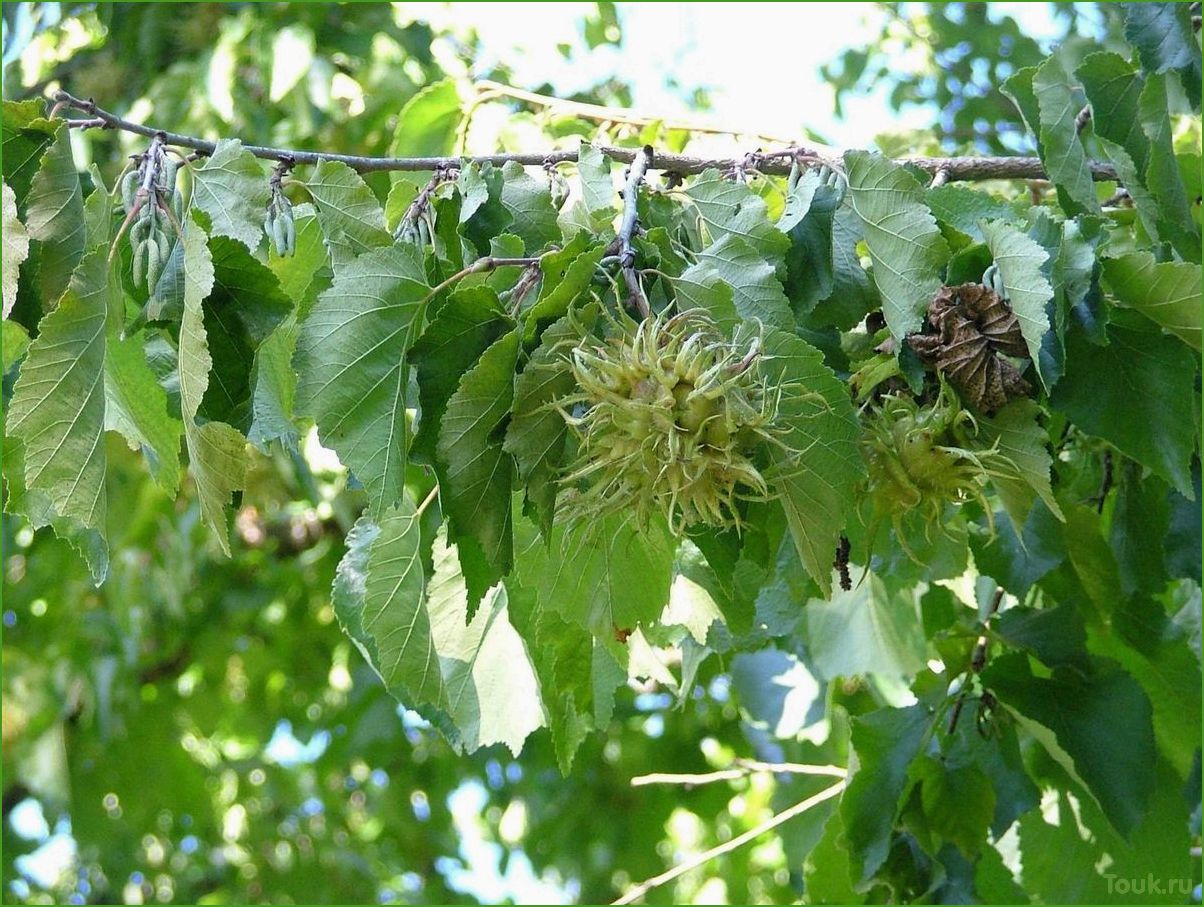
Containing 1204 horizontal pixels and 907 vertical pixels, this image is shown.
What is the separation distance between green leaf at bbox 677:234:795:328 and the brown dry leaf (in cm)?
17

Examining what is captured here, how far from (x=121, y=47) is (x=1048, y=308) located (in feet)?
14.5

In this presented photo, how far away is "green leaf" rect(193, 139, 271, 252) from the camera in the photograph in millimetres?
1622

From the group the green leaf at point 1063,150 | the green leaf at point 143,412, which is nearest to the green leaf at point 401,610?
the green leaf at point 143,412

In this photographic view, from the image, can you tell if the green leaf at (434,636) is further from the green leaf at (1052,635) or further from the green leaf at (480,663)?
the green leaf at (1052,635)

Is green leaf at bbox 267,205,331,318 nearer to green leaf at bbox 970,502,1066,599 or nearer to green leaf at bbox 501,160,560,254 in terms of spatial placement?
green leaf at bbox 501,160,560,254

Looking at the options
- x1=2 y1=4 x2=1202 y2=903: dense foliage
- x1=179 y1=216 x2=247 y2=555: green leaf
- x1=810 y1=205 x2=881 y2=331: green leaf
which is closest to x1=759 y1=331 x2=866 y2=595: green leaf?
x1=2 y1=4 x2=1202 y2=903: dense foliage

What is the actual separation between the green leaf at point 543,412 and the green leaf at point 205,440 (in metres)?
0.31

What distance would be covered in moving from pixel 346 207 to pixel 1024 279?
79 centimetres

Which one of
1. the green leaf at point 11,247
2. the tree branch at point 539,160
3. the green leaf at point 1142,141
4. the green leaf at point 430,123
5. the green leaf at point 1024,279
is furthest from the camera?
the green leaf at point 430,123

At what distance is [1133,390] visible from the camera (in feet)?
5.72

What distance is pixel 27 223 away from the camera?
1606 mm

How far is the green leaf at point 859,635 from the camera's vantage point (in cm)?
282

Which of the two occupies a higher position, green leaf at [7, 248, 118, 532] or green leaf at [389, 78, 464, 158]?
green leaf at [7, 248, 118, 532]
